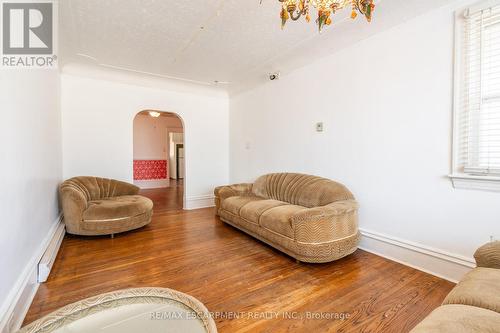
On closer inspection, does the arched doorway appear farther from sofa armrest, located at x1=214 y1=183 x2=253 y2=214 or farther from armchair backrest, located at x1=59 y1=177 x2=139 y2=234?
sofa armrest, located at x1=214 y1=183 x2=253 y2=214

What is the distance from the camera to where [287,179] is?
3797mm

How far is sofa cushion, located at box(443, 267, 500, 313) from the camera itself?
3.66 ft

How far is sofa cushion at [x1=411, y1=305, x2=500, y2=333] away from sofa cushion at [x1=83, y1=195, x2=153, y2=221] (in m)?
3.49

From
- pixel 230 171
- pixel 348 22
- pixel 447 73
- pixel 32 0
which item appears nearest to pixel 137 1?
pixel 32 0

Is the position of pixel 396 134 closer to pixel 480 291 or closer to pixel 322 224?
pixel 322 224

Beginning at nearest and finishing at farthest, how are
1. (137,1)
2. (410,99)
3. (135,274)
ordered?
(137,1), (135,274), (410,99)

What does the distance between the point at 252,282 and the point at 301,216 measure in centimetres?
83

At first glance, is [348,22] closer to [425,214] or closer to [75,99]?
[425,214]

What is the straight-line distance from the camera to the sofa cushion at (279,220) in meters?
2.63

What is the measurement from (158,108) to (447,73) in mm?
4541

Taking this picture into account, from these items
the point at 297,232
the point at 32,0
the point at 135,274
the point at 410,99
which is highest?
the point at 32,0

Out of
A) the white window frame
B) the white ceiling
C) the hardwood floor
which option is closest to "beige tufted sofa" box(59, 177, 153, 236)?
the hardwood floor

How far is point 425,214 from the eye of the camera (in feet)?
7.89

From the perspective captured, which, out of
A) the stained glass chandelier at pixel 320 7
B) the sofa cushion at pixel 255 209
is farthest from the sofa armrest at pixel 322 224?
the stained glass chandelier at pixel 320 7
